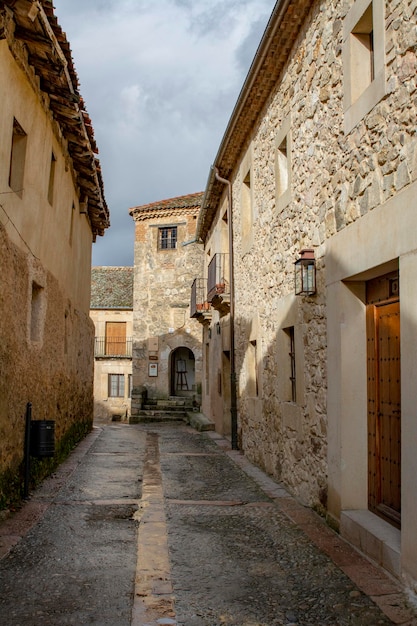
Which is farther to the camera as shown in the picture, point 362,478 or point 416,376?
point 362,478

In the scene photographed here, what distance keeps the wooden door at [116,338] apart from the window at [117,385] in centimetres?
151

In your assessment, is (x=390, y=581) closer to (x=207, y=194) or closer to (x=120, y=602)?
(x=120, y=602)

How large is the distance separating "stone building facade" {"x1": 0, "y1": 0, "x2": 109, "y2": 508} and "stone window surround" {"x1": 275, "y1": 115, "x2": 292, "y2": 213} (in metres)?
2.72

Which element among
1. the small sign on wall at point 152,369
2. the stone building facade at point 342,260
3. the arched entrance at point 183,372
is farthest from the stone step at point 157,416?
the stone building facade at point 342,260

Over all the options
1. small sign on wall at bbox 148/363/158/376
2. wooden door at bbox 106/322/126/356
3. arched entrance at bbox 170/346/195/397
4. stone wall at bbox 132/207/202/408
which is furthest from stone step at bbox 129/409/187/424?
wooden door at bbox 106/322/126/356

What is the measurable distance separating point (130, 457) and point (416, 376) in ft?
25.5

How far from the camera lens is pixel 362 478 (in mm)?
5395

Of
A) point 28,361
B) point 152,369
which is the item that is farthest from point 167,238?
point 28,361

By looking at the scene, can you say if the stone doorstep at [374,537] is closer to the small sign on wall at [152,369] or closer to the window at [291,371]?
the window at [291,371]

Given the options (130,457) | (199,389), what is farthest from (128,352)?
(130,457)

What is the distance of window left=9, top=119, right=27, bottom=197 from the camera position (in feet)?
23.0

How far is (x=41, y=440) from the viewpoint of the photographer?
716cm

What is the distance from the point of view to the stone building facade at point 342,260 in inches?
169

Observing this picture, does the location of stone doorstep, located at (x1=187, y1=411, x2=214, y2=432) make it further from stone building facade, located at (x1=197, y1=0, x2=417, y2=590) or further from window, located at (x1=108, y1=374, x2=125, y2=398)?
window, located at (x1=108, y1=374, x2=125, y2=398)
